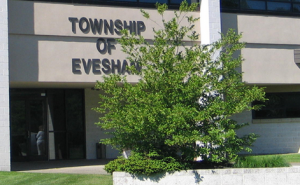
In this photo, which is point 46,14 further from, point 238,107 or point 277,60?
point 277,60

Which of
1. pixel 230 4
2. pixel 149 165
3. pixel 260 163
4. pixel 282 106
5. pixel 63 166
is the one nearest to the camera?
pixel 149 165

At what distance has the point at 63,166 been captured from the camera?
16.7 meters

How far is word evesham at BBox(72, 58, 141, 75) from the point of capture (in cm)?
1545

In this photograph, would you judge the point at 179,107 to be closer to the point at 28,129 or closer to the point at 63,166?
the point at 63,166

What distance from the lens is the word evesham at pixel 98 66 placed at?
1545 cm

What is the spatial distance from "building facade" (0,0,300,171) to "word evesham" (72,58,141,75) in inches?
1.3

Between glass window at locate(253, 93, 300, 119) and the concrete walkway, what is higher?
glass window at locate(253, 93, 300, 119)

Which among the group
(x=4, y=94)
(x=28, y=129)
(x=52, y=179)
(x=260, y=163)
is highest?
(x=4, y=94)

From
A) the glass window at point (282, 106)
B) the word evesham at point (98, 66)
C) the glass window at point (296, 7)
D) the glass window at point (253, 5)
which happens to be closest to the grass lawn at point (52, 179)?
the word evesham at point (98, 66)

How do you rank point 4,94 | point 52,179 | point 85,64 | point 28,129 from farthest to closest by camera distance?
point 28,129 < point 85,64 < point 4,94 < point 52,179

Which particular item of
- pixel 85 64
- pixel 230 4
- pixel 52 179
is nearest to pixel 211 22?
pixel 230 4

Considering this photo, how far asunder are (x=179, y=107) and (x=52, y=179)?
4.17 meters

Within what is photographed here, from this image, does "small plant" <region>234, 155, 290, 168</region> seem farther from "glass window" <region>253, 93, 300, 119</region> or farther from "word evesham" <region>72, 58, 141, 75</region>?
"glass window" <region>253, 93, 300, 119</region>

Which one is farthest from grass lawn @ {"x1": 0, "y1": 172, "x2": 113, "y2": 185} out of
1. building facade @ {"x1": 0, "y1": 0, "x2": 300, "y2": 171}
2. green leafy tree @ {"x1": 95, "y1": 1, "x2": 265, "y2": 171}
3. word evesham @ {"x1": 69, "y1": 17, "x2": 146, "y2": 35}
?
word evesham @ {"x1": 69, "y1": 17, "x2": 146, "y2": 35}
